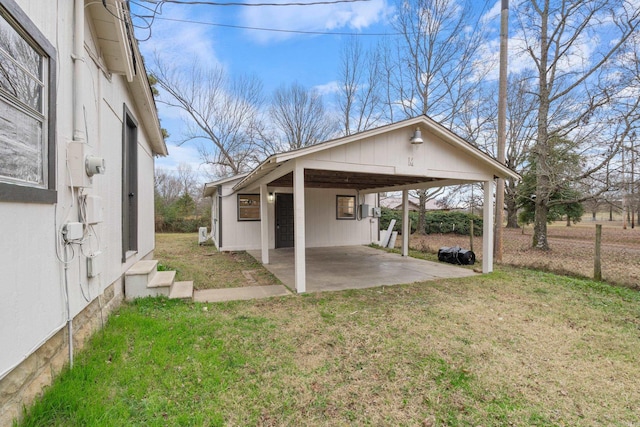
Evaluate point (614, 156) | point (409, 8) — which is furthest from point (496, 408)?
point (409, 8)

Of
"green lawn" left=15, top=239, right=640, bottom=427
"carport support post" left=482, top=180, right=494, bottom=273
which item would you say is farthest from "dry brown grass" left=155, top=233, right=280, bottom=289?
"carport support post" left=482, top=180, right=494, bottom=273

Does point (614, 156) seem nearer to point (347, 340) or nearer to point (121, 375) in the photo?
point (347, 340)

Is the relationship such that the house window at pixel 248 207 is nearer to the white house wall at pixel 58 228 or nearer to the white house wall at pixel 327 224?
the white house wall at pixel 327 224

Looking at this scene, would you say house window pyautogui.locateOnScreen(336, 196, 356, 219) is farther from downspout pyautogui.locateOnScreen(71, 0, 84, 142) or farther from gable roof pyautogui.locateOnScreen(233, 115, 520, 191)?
downspout pyautogui.locateOnScreen(71, 0, 84, 142)

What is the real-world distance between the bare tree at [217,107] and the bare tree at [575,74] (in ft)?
47.8

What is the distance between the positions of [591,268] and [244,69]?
59.3 ft

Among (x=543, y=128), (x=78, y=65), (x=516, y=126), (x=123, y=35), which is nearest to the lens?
(x=78, y=65)

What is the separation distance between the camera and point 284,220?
1111 centimetres

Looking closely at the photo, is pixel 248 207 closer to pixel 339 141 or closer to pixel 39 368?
pixel 339 141

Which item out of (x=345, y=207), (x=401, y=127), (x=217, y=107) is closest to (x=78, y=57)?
(x=401, y=127)

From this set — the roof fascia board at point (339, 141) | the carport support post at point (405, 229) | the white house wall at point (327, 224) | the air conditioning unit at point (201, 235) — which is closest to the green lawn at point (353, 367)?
the roof fascia board at point (339, 141)

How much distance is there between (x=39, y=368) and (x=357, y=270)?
19.2 feet

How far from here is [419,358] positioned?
289 centimetres

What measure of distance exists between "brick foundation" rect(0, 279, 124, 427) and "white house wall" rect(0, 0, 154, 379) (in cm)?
9
